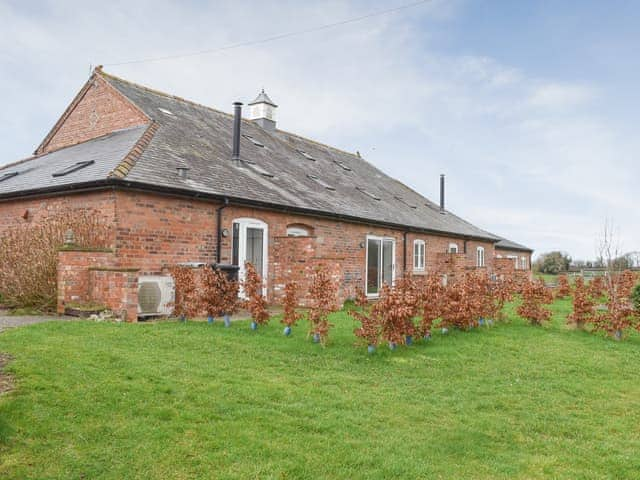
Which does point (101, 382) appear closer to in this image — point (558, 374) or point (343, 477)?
point (343, 477)

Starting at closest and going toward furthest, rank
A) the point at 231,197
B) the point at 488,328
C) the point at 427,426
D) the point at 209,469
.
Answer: the point at 209,469 < the point at 427,426 < the point at 488,328 < the point at 231,197

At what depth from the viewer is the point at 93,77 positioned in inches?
733

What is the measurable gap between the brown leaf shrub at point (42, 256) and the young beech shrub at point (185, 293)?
1.87 meters

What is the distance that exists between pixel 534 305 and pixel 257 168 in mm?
9320

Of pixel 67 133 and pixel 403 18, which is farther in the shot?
pixel 67 133

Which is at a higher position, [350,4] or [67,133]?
[350,4]

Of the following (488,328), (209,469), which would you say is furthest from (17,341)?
(488,328)

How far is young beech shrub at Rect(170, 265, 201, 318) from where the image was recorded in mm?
10195

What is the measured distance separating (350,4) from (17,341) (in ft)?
36.8

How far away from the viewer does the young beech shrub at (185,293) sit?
1020 cm

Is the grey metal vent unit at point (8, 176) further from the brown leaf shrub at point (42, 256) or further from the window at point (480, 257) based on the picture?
the window at point (480, 257)

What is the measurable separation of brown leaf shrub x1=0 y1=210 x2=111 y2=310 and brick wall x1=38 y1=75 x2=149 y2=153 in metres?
5.38

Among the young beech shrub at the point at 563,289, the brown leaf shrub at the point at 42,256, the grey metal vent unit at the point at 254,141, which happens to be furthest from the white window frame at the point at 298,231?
the young beech shrub at the point at 563,289

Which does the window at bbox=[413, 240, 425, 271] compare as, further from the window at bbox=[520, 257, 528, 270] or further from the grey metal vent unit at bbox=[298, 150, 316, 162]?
the window at bbox=[520, 257, 528, 270]
